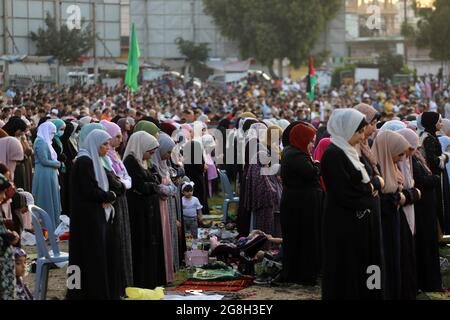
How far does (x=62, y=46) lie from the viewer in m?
44.6

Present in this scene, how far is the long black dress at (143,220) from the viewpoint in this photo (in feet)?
30.7

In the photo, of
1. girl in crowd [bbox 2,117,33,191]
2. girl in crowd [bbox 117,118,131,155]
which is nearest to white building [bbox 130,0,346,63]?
girl in crowd [bbox 117,118,131,155]

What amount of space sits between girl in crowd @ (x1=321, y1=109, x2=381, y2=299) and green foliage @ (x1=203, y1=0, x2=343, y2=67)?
5313 cm

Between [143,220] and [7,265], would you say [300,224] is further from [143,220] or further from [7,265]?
[7,265]

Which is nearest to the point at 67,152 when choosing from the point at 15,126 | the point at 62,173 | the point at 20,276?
the point at 62,173

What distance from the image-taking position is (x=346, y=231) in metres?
7.62

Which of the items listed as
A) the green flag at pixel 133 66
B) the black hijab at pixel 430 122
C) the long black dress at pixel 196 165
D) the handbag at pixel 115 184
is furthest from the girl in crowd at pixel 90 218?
the green flag at pixel 133 66

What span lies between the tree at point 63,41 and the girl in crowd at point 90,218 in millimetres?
34288

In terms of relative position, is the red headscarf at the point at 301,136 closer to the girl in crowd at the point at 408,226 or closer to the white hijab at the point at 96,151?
the girl in crowd at the point at 408,226

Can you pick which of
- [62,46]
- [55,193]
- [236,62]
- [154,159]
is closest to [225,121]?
[55,193]

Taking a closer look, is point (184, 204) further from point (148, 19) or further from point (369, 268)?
point (148, 19)

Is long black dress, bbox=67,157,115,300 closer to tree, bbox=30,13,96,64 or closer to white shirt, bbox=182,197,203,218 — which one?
white shirt, bbox=182,197,203,218

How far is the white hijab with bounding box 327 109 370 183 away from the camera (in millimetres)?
7594

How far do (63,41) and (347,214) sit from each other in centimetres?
3823
